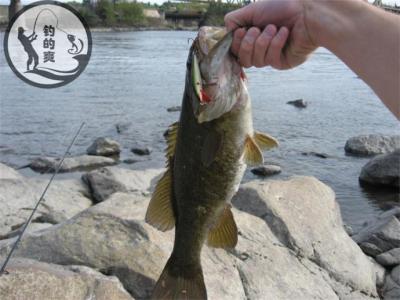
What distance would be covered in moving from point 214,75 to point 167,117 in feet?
50.4

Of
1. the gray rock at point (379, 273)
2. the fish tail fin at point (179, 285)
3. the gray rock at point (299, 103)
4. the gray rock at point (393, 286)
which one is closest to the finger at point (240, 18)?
the fish tail fin at point (179, 285)

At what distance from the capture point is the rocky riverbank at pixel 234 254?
369 cm

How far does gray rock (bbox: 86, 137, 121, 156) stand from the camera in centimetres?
1352

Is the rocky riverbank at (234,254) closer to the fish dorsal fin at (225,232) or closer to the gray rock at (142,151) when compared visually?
the fish dorsal fin at (225,232)

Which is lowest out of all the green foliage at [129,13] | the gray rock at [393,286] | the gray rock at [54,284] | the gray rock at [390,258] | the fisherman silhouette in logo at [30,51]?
the green foliage at [129,13]

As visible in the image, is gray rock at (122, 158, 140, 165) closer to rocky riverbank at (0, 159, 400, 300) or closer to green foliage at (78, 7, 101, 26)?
rocky riverbank at (0, 159, 400, 300)

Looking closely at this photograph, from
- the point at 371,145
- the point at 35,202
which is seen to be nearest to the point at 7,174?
the point at 35,202

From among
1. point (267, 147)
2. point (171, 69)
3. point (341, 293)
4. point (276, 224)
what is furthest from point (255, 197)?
point (171, 69)

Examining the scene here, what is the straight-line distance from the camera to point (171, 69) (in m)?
29.1

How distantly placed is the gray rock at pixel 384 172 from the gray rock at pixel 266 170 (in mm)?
2057

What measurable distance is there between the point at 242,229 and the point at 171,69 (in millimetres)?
24445

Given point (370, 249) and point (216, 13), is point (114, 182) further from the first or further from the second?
point (216, 13)

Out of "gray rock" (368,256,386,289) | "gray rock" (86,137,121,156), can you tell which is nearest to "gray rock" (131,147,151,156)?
"gray rock" (86,137,121,156)

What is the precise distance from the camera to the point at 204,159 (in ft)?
10.1
